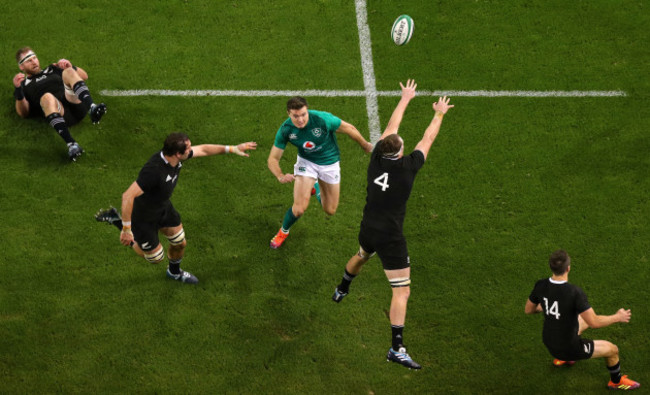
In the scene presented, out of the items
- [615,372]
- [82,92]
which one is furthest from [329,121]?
[615,372]

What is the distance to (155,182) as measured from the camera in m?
8.34

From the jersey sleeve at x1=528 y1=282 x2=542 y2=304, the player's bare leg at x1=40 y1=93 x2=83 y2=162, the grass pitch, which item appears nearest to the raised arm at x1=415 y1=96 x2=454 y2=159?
the jersey sleeve at x1=528 y1=282 x2=542 y2=304

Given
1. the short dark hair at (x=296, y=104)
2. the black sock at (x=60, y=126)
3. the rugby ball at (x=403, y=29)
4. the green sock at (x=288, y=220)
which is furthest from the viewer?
the rugby ball at (x=403, y=29)

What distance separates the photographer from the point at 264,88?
12.0 m

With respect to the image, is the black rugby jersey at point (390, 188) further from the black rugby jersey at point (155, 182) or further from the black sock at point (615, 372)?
the black sock at point (615, 372)

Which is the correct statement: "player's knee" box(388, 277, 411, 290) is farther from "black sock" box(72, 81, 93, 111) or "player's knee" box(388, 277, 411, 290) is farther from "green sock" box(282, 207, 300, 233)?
"black sock" box(72, 81, 93, 111)

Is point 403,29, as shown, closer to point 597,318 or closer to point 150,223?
point 150,223

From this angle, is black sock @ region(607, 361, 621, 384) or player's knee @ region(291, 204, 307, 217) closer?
black sock @ region(607, 361, 621, 384)

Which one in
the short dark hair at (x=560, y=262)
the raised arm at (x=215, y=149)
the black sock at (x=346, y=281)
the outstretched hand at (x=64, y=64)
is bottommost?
the black sock at (x=346, y=281)

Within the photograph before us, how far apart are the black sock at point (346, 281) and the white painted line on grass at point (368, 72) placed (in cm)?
275

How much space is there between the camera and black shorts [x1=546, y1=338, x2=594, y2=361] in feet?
25.7

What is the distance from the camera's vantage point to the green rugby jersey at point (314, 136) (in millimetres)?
9305

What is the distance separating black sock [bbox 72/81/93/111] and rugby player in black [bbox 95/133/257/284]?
2.66 metres

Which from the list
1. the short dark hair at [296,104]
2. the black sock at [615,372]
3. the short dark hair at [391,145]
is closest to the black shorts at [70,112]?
the short dark hair at [296,104]
